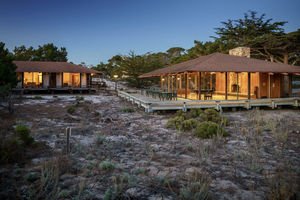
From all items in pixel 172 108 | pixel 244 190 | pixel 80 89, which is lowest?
pixel 244 190

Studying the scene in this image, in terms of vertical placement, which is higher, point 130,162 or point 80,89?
point 80,89

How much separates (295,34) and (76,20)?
43.0 meters

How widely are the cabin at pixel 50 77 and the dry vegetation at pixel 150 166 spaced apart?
1825 centimetres

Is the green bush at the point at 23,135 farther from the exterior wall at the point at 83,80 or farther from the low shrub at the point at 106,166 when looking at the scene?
the exterior wall at the point at 83,80

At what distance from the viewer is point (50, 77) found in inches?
1024

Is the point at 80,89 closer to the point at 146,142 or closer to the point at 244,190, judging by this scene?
the point at 146,142

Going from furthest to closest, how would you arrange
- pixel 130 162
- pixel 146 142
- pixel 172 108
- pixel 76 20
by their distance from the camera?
pixel 76 20 < pixel 172 108 < pixel 146 142 < pixel 130 162

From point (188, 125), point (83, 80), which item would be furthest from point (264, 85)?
point (83, 80)

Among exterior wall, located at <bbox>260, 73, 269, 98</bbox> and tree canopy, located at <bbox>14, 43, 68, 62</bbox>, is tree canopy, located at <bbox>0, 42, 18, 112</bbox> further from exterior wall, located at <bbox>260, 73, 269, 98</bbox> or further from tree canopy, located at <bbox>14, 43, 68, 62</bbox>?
tree canopy, located at <bbox>14, 43, 68, 62</bbox>

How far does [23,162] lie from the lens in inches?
178

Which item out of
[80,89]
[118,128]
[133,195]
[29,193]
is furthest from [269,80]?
[80,89]

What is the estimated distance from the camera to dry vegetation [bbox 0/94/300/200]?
3.42 metres

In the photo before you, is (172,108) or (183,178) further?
(172,108)

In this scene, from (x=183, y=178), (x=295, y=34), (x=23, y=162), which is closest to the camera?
(x=183, y=178)
